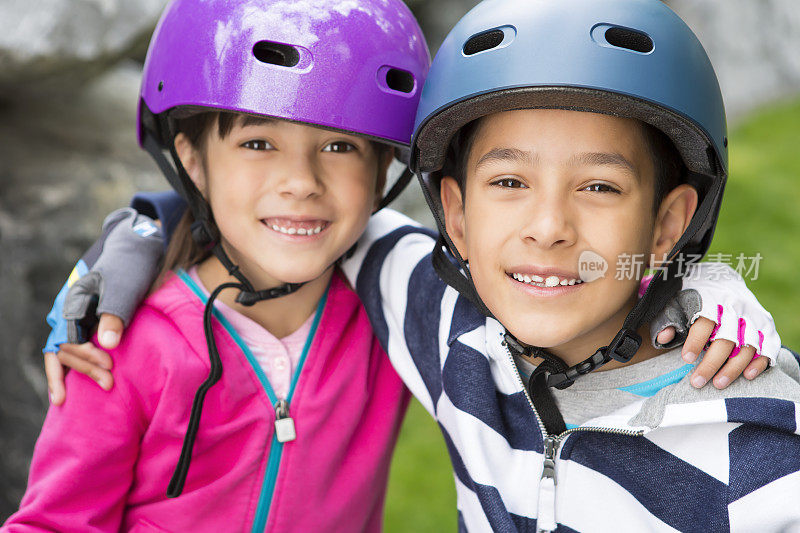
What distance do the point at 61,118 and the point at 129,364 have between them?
2109 millimetres

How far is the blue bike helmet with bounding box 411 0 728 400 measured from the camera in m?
1.67

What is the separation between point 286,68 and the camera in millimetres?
1965

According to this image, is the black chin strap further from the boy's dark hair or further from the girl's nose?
the boy's dark hair

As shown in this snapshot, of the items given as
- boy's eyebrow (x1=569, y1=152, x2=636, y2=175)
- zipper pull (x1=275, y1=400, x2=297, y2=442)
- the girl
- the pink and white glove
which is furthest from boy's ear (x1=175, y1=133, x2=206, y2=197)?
the pink and white glove

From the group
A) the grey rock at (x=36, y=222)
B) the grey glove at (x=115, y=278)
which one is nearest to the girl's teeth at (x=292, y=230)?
the grey glove at (x=115, y=278)

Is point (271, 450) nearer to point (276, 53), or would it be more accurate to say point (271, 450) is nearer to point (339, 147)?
point (339, 147)

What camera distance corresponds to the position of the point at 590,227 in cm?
171

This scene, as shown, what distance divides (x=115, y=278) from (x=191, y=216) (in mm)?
376

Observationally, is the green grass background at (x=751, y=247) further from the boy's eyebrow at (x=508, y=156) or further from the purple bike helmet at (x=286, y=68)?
the boy's eyebrow at (x=508, y=156)

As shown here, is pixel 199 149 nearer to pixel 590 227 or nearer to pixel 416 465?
pixel 590 227

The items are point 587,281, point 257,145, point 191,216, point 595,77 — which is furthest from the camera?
point 191,216

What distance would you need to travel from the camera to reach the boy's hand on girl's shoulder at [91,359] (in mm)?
1949

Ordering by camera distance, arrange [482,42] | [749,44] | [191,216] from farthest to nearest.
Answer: [749,44], [191,216], [482,42]

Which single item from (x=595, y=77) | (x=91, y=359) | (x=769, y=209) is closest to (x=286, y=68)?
(x=595, y=77)
